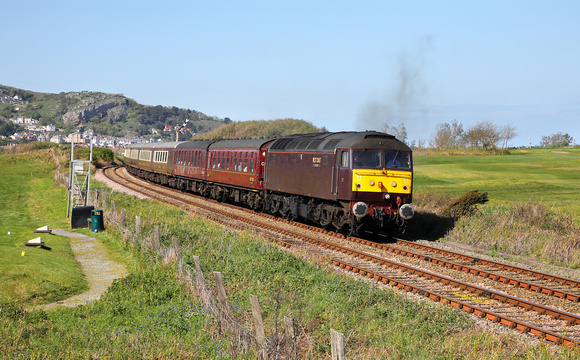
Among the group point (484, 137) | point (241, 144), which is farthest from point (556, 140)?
point (241, 144)

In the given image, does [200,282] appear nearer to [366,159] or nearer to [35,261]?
[35,261]

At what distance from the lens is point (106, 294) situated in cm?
1138

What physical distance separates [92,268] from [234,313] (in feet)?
22.4

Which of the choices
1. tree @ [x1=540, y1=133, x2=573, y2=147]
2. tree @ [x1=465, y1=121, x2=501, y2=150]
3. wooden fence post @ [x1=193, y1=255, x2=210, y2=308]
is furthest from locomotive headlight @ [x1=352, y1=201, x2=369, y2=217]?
tree @ [x1=540, y1=133, x2=573, y2=147]

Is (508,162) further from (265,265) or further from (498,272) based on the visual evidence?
(265,265)

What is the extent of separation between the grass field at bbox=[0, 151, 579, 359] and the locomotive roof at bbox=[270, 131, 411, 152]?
5.57 metres

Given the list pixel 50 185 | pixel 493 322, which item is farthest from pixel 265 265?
pixel 50 185

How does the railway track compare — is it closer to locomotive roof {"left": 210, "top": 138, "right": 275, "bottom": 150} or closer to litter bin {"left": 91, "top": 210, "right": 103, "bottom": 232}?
litter bin {"left": 91, "top": 210, "right": 103, "bottom": 232}

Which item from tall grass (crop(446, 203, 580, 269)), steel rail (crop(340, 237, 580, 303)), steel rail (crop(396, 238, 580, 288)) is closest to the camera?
steel rail (crop(340, 237, 580, 303))

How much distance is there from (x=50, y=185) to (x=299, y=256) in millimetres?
37399

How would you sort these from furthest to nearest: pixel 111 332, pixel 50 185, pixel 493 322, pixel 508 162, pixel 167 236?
1. pixel 508 162
2. pixel 50 185
3. pixel 167 236
4. pixel 493 322
5. pixel 111 332

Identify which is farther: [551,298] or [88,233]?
[88,233]

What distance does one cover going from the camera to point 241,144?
29812mm

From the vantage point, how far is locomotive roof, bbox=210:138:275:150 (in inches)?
1069
